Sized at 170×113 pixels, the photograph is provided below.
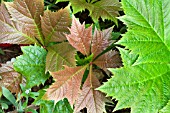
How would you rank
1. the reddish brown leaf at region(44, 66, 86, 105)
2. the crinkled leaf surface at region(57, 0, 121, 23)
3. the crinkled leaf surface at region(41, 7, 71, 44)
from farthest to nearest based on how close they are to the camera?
the crinkled leaf surface at region(57, 0, 121, 23)
the crinkled leaf surface at region(41, 7, 71, 44)
the reddish brown leaf at region(44, 66, 86, 105)

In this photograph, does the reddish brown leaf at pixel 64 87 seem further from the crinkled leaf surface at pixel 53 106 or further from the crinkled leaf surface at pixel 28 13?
the crinkled leaf surface at pixel 28 13

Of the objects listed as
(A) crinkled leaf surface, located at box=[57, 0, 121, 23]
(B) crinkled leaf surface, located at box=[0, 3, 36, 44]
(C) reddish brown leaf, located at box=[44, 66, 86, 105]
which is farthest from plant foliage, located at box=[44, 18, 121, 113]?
(B) crinkled leaf surface, located at box=[0, 3, 36, 44]

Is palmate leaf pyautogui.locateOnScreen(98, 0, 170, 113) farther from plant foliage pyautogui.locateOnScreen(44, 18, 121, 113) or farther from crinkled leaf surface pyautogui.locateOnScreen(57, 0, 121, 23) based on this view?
crinkled leaf surface pyautogui.locateOnScreen(57, 0, 121, 23)

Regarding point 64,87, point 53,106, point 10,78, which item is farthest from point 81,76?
point 10,78

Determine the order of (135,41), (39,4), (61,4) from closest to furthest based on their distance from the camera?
(135,41), (39,4), (61,4)

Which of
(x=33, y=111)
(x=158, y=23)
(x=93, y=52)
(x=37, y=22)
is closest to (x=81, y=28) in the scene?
(x=93, y=52)

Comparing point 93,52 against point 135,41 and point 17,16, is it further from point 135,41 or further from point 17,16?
point 17,16
